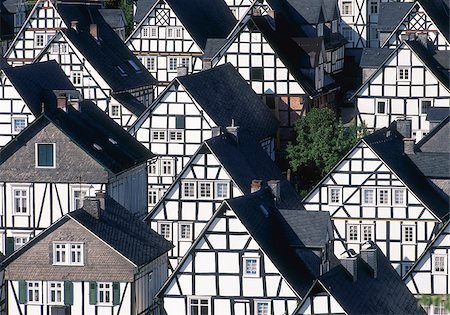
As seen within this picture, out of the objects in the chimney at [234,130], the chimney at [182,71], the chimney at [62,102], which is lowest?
the chimney at [234,130]

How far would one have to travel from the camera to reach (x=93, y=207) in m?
62.7

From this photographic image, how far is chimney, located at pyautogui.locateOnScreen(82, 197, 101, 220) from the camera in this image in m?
62.7

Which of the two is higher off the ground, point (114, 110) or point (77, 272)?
point (114, 110)

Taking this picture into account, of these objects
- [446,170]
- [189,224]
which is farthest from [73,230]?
[446,170]

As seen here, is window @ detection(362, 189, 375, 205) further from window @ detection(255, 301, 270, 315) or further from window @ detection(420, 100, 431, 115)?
window @ detection(420, 100, 431, 115)

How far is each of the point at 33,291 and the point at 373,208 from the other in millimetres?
14134

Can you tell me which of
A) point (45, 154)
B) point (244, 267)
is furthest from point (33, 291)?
point (45, 154)

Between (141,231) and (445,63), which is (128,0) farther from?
(141,231)

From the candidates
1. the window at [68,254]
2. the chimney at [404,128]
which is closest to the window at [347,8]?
the chimney at [404,128]

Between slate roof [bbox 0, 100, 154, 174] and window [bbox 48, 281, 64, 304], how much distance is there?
8.72 meters

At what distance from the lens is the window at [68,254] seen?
202 feet

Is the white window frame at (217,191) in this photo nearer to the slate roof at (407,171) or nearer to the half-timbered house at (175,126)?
the slate roof at (407,171)

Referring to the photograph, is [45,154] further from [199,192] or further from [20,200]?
[199,192]

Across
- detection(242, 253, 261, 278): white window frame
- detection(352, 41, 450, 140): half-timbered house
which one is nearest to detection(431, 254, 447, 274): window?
detection(242, 253, 261, 278): white window frame
